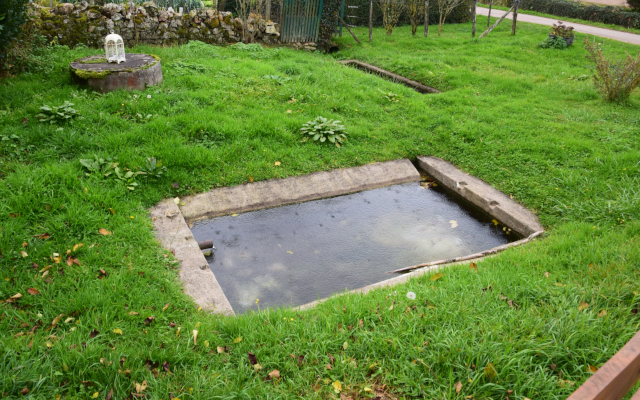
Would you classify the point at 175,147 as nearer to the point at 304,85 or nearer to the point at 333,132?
the point at 333,132

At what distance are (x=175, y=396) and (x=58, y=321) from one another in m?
1.33

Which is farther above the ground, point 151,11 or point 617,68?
point 151,11

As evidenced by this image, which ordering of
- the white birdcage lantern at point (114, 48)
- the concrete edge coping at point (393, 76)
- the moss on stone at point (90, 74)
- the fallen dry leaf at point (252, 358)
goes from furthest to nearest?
the concrete edge coping at point (393, 76) < the white birdcage lantern at point (114, 48) < the moss on stone at point (90, 74) < the fallen dry leaf at point (252, 358)

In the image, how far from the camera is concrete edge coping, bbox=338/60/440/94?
408 inches

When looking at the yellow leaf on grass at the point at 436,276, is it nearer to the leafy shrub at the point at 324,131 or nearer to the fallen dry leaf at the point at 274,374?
the fallen dry leaf at the point at 274,374

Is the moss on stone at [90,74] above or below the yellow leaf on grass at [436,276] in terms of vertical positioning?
above

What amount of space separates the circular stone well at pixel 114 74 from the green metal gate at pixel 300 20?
5.65m

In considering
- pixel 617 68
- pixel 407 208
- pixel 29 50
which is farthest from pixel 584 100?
pixel 29 50

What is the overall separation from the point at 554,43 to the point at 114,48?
1288 cm

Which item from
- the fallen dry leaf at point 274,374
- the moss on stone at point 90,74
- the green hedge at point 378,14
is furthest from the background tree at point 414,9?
the fallen dry leaf at point 274,374

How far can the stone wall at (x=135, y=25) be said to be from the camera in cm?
943

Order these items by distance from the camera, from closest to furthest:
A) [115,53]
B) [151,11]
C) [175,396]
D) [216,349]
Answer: [175,396]
[216,349]
[115,53]
[151,11]

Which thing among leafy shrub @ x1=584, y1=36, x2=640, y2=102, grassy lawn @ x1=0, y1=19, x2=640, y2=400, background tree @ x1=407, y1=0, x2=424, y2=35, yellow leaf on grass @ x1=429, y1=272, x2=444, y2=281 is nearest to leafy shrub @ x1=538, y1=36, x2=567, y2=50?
background tree @ x1=407, y1=0, x2=424, y2=35

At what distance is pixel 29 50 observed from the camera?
8.23m
